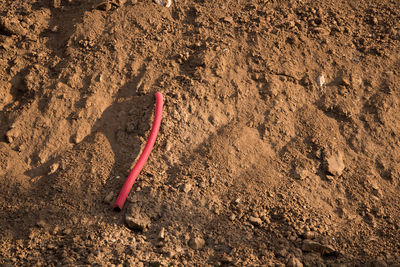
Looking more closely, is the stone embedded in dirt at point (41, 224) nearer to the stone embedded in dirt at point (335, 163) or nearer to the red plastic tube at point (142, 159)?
the red plastic tube at point (142, 159)

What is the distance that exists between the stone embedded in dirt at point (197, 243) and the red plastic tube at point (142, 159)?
0.68 m

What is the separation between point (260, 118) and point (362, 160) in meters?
1.05

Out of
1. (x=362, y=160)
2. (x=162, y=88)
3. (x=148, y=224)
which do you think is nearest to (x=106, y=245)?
(x=148, y=224)

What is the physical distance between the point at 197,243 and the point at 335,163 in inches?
60.0

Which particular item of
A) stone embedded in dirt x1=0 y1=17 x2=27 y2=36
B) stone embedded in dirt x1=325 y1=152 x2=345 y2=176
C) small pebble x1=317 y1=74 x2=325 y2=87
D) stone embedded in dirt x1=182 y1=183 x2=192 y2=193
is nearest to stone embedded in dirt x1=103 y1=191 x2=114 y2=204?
stone embedded in dirt x1=182 y1=183 x2=192 y2=193

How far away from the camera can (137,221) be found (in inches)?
146

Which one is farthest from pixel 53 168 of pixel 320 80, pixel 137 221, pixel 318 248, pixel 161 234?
pixel 320 80

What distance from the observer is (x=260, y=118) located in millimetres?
4320

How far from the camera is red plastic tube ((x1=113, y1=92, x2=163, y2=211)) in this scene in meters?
3.79

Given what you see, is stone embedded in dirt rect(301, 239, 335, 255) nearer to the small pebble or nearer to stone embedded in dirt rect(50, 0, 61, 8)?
the small pebble

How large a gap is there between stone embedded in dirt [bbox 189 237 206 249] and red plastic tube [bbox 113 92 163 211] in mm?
676

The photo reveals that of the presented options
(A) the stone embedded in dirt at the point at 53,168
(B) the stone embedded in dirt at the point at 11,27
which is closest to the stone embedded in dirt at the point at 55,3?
(B) the stone embedded in dirt at the point at 11,27

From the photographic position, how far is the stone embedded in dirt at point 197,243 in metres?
3.60

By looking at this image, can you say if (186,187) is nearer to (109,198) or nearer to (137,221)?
(137,221)
